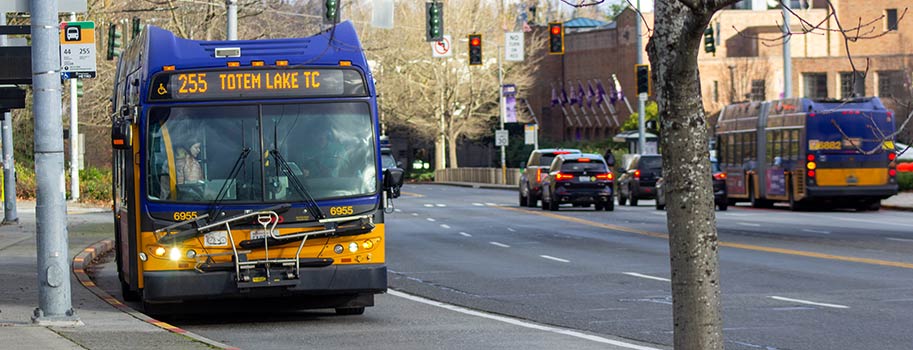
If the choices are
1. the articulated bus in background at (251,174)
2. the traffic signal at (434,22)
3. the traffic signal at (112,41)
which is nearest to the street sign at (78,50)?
the articulated bus in background at (251,174)

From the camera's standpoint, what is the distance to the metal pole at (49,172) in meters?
13.2

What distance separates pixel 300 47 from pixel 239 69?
75 centimetres

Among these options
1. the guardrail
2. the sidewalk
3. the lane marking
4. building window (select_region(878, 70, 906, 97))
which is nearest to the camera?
the sidewalk

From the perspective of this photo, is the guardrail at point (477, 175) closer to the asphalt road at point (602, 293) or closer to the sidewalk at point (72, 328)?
the asphalt road at point (602, 293)

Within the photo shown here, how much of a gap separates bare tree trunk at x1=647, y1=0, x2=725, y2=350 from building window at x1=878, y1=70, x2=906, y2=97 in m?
75.7

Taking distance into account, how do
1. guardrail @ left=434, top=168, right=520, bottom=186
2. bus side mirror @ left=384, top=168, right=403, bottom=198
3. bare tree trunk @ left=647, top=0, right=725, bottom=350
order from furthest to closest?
guardrail @ left=434, top=168, right=520, bottom=186 → bus side mirror @ left=384, top=168, right=403, bottom=198 → bare tree trunk @ left=647, top=0, right=725, bottom=350

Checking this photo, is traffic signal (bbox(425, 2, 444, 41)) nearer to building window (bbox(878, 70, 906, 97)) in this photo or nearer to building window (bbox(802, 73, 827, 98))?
building window (bbox(878, 70, 906, 97))

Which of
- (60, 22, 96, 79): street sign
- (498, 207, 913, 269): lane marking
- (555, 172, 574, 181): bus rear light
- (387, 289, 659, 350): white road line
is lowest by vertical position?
(498, 207, 913, 269): lane marking

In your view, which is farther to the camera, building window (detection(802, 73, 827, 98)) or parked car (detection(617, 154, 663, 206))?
building window (detection(802, 73, 827, 98))

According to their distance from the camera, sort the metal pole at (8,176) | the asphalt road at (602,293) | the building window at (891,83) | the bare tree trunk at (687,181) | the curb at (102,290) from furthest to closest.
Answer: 1. the building window at (891,83)
2. the metal pole at (8,176)
3. the asphalt road at (602,293)
4. the curb at (102,290)
5. the bare tree trunk at (687,181)

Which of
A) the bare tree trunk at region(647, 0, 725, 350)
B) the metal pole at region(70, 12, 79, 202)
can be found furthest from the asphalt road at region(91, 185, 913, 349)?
the metal pole at region(70, 12, 79, 202)

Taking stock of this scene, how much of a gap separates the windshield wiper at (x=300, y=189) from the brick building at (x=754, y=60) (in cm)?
6868

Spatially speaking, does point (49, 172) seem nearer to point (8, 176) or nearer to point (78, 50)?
point (78, 50)

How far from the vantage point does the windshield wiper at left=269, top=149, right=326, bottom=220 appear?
14148mm
